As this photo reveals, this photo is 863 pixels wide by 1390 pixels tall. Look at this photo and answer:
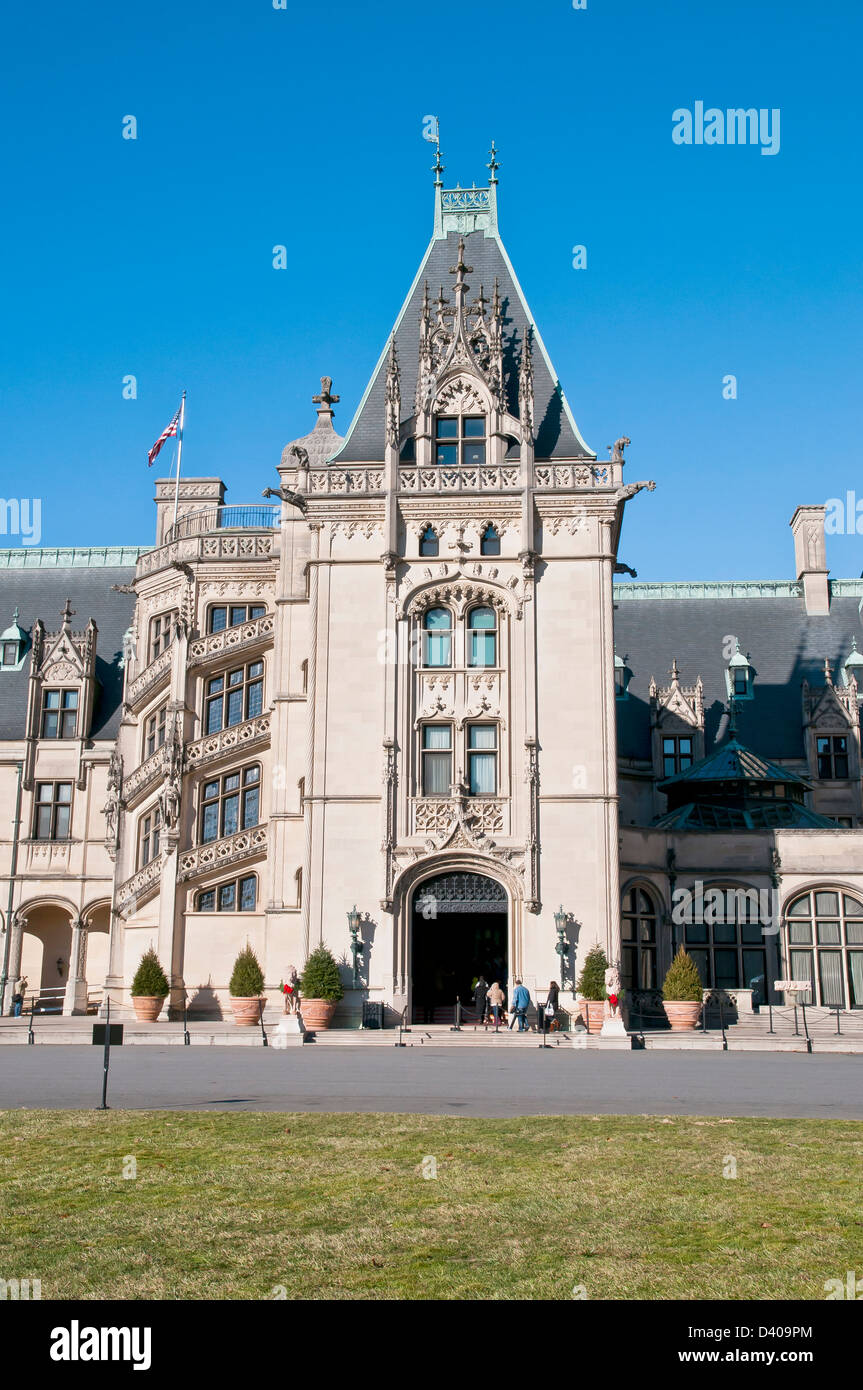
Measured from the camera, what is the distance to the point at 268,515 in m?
46.3

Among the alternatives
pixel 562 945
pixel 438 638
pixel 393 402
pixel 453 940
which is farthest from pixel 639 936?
pixel 393 402

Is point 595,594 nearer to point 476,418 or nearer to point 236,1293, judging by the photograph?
point 476,418

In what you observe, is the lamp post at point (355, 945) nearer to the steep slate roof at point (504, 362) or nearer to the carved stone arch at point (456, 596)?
the carved stone arch at point (456, 596)

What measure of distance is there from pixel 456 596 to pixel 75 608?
23804 millimetres

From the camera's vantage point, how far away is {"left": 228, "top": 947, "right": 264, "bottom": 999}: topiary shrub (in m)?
37.5

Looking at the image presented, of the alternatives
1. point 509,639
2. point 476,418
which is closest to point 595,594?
point 509,639

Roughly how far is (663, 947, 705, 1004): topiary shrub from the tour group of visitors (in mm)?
3102

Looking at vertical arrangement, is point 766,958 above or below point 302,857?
below

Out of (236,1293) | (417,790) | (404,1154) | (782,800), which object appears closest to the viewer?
(236,1293)

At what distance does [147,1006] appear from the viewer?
38.5 metres

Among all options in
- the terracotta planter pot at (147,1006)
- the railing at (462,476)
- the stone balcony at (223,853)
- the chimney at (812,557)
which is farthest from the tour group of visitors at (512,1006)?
the chimney at (812,557)

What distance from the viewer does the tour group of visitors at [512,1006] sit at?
33.8 meters

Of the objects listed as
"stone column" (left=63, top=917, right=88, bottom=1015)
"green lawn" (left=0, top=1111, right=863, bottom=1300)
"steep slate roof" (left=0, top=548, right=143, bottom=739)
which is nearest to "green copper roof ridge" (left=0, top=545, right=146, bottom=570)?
"steep slate roof" (left=0, top=548, right=143, bottom=739)
